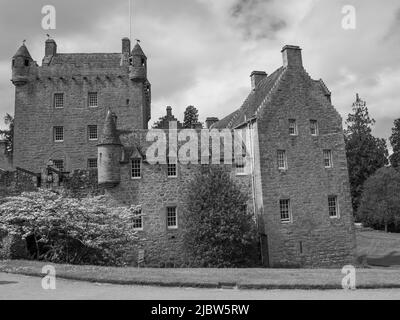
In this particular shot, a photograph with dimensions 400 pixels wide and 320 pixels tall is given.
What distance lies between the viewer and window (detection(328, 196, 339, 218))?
100 ft

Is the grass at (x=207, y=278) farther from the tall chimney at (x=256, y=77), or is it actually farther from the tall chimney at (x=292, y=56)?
the tall chimney at (x=256, y=77)

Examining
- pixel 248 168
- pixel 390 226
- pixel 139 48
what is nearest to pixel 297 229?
pixel 248 168

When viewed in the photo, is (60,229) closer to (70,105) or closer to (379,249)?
(70,105)

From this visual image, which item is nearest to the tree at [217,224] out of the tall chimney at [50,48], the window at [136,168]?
the window at [136,168]

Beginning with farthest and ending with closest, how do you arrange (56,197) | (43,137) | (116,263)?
(43,137) → (56,197) → (116,263)

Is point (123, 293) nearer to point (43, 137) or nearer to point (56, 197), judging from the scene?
point (56, 197)

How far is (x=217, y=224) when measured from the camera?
85.3ft

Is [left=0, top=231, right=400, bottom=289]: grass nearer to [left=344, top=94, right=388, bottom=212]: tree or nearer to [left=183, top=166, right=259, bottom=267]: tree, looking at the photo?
[left=183, top=166, right=259, bottom=267]: tree

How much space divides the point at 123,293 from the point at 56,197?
44.8 feet

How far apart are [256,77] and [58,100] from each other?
59.7 feet

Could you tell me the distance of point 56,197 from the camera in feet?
80.6

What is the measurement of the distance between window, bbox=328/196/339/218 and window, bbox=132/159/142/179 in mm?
13849

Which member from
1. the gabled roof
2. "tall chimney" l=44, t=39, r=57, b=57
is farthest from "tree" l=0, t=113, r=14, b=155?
the gabled roof
